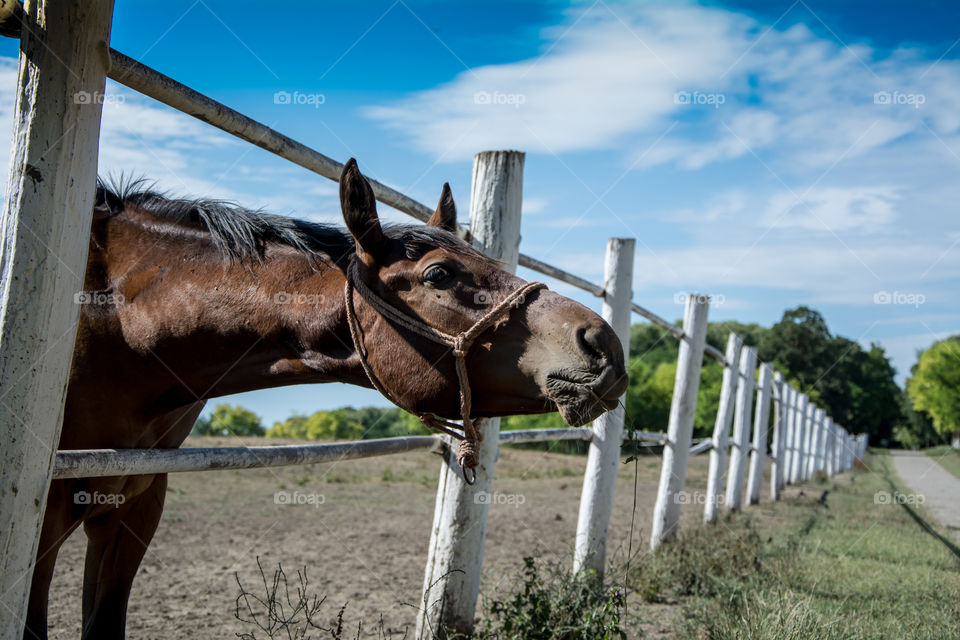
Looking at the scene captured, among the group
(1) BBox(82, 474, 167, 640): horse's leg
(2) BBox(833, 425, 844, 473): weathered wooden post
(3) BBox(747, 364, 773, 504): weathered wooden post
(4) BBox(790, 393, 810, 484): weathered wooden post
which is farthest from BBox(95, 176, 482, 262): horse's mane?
(2) BBox(833, 425, 844, 473): weathered wooden post

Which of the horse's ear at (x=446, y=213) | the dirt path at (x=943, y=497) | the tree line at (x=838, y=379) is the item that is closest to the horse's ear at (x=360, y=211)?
the horse's ear at (x=446, y=213)

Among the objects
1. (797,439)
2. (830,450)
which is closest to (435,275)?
(797,439)

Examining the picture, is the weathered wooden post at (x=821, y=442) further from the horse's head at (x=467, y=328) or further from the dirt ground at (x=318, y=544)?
the horse's head at (x=467, y=328)

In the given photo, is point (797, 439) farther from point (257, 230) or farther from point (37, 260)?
point (37, 260)

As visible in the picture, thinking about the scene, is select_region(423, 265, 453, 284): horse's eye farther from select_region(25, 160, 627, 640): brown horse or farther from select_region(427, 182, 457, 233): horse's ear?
select_region(427, 182, 457, 233): horse's ear

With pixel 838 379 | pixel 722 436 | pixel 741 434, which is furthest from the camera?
pixel 838 379

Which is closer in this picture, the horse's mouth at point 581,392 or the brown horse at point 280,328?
the horse's mouth at point 581,392

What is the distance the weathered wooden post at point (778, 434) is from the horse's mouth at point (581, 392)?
13.3 meters

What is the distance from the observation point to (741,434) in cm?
1038

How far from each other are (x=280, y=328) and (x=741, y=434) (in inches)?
382

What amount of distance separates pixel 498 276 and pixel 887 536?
7.60 metres

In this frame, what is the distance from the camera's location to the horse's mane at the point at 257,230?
7.25 feet

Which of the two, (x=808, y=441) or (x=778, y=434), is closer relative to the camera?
(x=778, y=434)

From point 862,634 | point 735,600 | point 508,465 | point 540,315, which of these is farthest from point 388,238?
point 508,465
